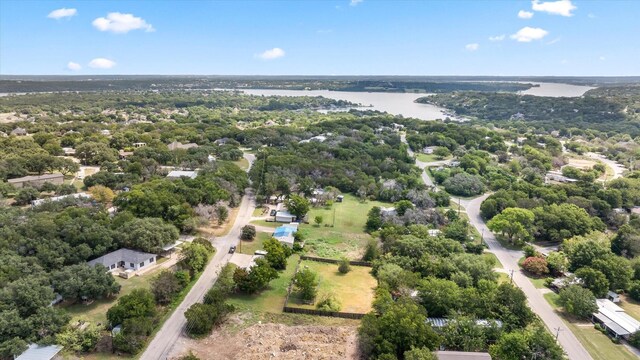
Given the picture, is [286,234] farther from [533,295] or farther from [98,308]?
[533,295]

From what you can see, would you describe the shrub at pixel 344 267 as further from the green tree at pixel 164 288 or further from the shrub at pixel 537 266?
the shrub at pixel 537 266

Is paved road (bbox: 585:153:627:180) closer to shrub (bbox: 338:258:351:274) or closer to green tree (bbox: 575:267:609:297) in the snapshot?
green tree (bbox: 575:267:609:297)

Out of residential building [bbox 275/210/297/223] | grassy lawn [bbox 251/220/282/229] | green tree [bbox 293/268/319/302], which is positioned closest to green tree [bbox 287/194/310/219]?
residential building [bbox 275/210/297/223]

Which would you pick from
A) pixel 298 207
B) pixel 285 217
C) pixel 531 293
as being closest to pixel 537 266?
pixel 531 293

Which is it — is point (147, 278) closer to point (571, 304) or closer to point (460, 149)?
point (571, 304)

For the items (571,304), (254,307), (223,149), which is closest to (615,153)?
(571,304)
